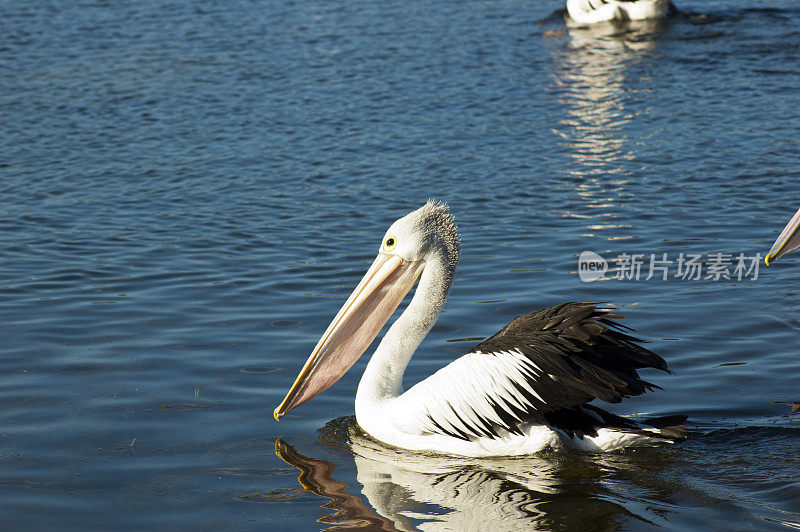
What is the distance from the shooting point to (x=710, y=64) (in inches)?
484

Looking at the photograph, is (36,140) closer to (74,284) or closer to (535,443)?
(74,284)

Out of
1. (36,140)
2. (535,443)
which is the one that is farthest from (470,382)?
(36,140)

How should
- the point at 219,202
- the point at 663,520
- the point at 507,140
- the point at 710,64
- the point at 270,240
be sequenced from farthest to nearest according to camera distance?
the point at 710,64 → the point at 507,140 → the point at 219,202 → the point at 270,240 → the point at 663,520

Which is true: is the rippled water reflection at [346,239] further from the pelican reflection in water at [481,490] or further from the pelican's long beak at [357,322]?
the pelican's long beak at [357,322]

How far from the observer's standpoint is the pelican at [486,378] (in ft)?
12.6

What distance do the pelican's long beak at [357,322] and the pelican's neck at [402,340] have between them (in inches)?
4.2

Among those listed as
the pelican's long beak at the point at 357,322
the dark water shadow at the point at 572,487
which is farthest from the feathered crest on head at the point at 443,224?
the dark water shadow at the point at 572,487

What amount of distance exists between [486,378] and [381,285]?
2.63 ft

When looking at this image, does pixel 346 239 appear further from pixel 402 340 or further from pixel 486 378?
pixel 486 378

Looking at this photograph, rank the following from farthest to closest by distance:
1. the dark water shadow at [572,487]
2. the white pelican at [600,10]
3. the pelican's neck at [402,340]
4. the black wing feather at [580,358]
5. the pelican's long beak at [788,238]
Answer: the white pelican at [600,10], the pelican's long beak at [788,238], the pelican's neck at [402,340], the black wing feather at [580,358], the dark water shadow at [572,487]

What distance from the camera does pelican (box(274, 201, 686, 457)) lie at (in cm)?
384

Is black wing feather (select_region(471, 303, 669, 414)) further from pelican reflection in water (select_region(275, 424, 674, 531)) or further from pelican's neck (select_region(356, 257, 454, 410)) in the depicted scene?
pelican's neck (select_region(356, 257, 454, 410))

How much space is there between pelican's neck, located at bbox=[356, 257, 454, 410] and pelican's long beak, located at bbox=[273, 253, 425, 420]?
0.35ft

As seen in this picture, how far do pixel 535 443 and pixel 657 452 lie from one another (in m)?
0.50
